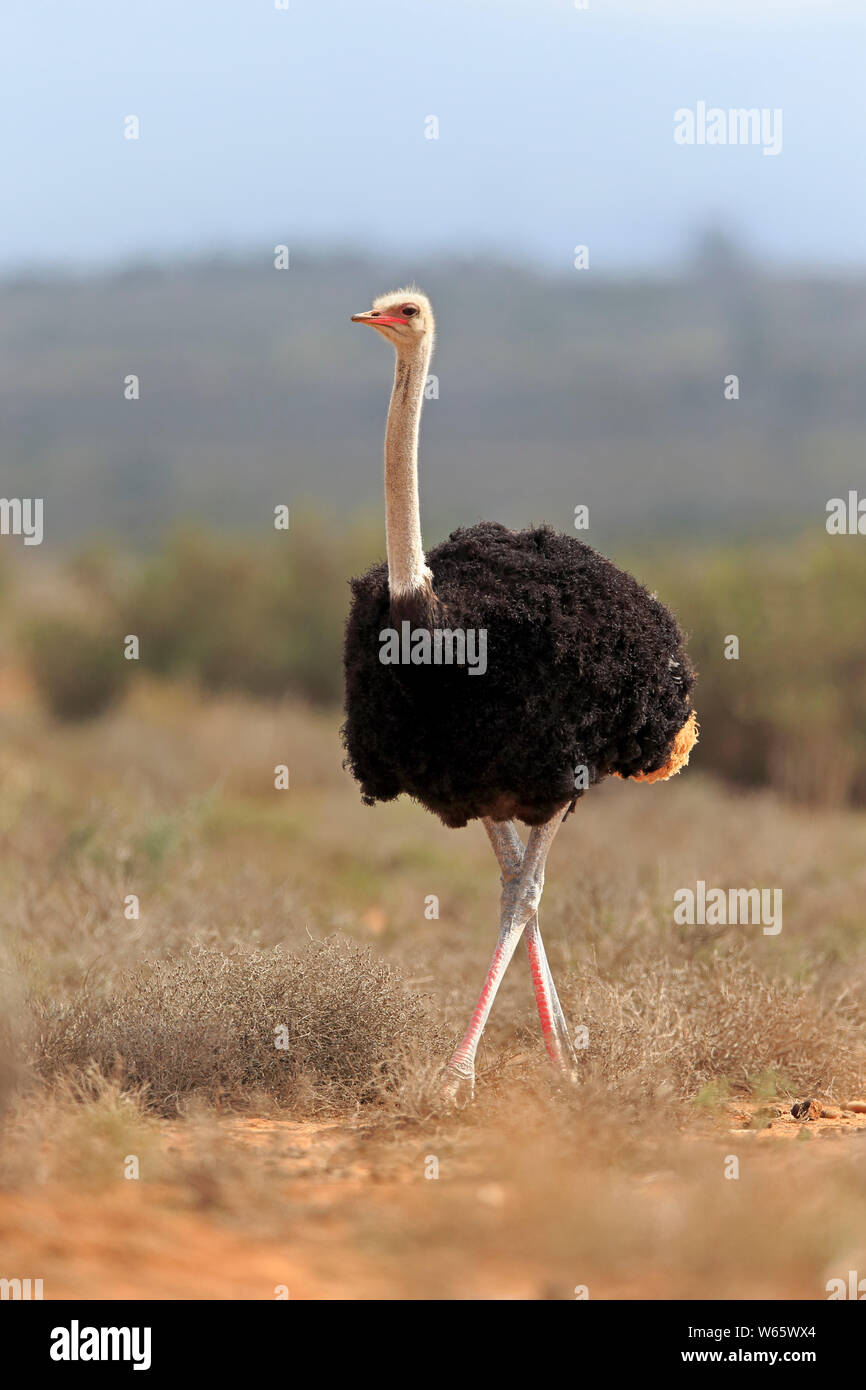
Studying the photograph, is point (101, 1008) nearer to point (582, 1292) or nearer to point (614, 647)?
point (614, 647)

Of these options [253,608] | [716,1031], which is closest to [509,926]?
[716,1031]

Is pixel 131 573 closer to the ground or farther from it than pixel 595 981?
farther from it

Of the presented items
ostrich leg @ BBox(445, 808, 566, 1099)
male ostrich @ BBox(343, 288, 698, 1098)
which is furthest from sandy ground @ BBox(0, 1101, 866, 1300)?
male ostrich @ BBox(343, 288, 698, 1098)

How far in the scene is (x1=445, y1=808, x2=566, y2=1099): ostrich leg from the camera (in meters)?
6.52

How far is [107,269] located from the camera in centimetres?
13412

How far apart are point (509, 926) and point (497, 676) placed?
1.14 m

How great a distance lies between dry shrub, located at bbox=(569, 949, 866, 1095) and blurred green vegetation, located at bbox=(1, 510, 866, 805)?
801cm

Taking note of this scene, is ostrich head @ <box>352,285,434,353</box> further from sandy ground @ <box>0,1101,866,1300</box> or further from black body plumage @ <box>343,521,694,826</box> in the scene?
sandy ground @ <box>0,1101,866,1300</box>

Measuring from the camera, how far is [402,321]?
6.49m

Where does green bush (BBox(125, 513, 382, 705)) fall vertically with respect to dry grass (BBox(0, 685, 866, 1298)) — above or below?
above

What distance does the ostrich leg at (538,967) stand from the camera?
6785 mm

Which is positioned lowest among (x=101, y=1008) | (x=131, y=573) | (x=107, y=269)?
(x=101, y=1008)

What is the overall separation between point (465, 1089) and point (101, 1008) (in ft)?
5.75
